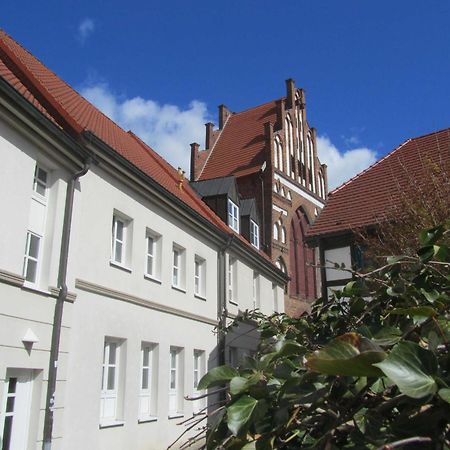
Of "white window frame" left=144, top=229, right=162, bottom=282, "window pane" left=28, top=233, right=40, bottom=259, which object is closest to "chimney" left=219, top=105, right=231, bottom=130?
"white window frame" left=144, top=229, right=162, bottom=282

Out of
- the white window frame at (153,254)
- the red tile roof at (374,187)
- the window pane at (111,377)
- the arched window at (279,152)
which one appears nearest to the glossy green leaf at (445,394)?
the window pane at (111,377)

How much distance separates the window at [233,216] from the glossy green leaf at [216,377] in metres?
20.7

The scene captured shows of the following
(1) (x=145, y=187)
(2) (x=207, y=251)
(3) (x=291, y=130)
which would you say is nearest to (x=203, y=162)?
(3) (x=291, y=130)

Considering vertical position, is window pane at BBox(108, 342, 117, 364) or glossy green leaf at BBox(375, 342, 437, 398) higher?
window pane at BBox(108, 342, 117, 364)

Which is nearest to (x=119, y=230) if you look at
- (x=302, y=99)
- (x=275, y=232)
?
(x=275, y=232)

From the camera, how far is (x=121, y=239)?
1309 cm

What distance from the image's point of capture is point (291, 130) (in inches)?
1294

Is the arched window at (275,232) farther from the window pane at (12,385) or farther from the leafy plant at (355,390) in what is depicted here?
the leafy plant at (355,390)

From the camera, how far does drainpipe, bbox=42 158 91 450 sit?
9312 mm

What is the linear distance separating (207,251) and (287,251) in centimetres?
1314

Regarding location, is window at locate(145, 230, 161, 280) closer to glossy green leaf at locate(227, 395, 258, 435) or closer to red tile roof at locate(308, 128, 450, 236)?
red tile roof at locate(308, 128, 450, 236)

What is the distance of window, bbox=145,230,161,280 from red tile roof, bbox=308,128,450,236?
4.95 metres

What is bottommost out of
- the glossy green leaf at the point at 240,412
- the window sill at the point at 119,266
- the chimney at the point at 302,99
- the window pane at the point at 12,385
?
the glossy green leaf at the point at 240,412

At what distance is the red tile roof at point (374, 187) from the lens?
16359 millimetres
